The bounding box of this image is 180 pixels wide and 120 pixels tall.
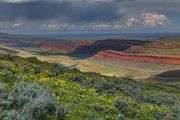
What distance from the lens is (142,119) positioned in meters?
14.4

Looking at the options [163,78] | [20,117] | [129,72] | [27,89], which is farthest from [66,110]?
[129,72]

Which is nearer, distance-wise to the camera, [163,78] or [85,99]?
[85,99]

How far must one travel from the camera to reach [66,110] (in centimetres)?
1157

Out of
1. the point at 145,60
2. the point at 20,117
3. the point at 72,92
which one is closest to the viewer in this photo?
the point at 20,117

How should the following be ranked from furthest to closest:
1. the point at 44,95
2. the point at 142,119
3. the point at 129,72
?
the point at 129,72, the point at 142,119, the point at 44,95

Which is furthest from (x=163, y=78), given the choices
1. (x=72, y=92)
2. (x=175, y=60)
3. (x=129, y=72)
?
(x=72, y=92)

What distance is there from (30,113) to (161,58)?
17222 centimetres

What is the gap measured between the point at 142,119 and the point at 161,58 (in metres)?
167

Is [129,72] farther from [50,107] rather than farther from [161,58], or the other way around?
[50,107]

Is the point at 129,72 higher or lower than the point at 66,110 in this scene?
lower

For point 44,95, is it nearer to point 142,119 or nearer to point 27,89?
point 27,89

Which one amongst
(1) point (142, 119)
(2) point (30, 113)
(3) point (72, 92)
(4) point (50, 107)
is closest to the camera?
(2) point (30, 113)

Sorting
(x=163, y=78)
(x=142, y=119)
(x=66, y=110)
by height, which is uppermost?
(x=66, y=110)

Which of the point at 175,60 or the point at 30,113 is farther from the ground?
the point at 30,113
